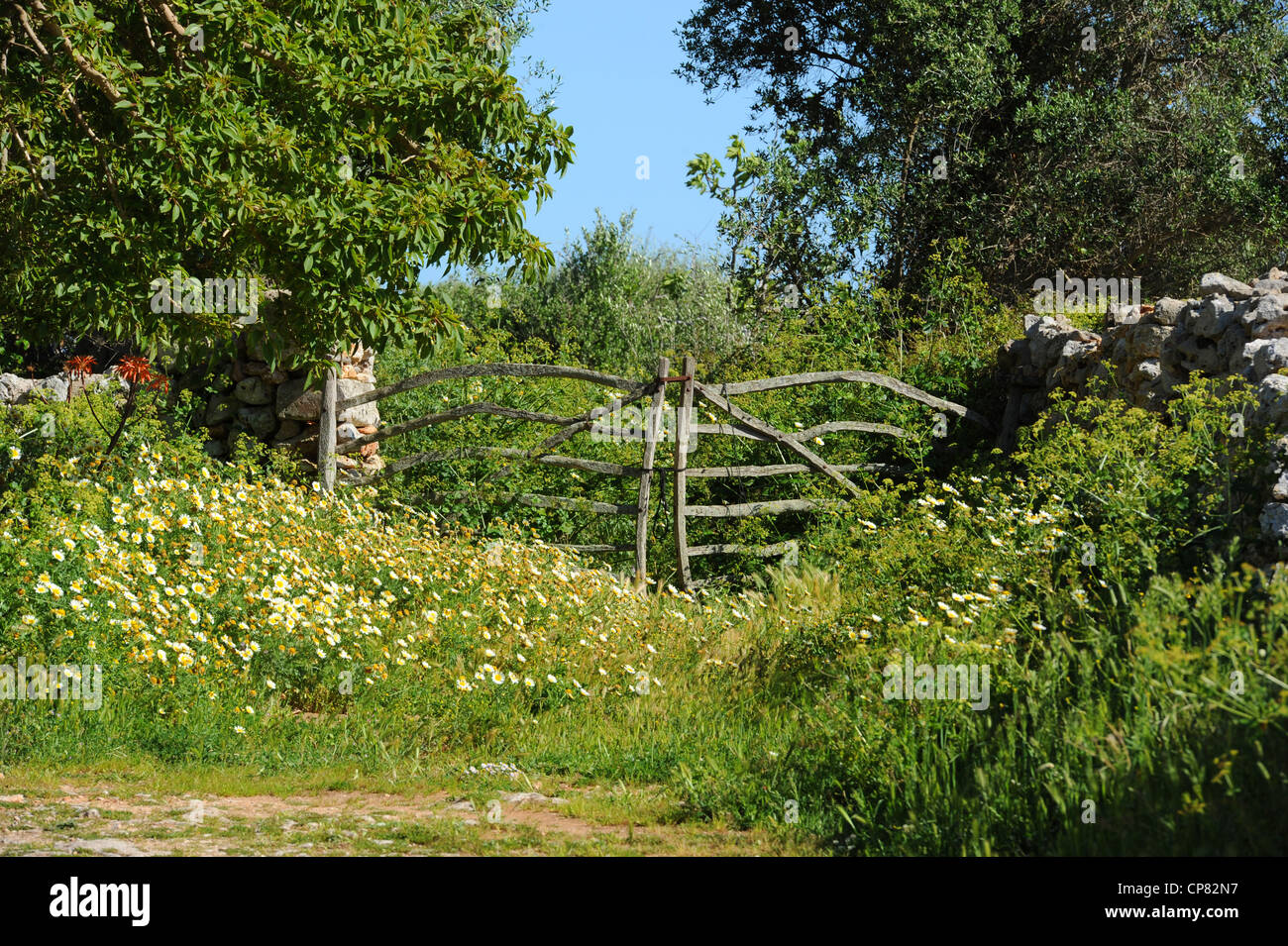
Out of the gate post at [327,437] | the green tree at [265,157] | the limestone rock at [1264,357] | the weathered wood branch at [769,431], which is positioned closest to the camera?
the green tree at [265,157]

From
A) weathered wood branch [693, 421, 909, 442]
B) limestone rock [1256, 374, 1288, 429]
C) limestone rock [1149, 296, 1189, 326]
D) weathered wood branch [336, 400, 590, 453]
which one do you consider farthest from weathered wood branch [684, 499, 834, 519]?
limestone rock [1256, 374, 1288, 429]

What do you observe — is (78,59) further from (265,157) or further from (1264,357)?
(1264,357)

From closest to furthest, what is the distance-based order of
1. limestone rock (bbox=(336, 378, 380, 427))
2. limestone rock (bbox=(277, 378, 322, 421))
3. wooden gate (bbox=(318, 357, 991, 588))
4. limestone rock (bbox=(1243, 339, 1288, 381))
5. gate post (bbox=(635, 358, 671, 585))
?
limestone rock (bbox=(1243, 339, 1288, 381)) < gate post (bbox=(635, 358, 671, 585)) < wooden gate (bbox=(318, 357, 991, 588)) < limestone rock (bbox=(277, 378, 322, 421)) < limestone rock (bbox=(336, 378, 380, 427))

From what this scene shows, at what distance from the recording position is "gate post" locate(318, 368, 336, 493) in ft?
32.4

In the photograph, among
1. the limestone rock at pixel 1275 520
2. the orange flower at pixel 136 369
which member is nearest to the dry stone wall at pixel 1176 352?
the limestone rock at pixel 1275 520

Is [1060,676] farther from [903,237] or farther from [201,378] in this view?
[903,237]

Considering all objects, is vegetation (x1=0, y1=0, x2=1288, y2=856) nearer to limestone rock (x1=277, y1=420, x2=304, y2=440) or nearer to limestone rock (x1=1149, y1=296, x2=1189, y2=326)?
limestone rock (x1=277, y1=420, x2=304, y2=440)

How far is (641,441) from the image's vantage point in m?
10.4

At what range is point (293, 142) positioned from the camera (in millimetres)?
6602

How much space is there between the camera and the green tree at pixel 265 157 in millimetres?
6461

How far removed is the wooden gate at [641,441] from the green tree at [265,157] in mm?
2246

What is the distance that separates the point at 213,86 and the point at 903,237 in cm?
1169

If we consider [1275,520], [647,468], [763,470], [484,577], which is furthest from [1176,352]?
[484,577]

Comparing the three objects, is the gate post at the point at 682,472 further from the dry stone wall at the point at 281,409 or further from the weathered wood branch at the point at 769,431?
the dry stone wall at the point at 281,409
